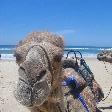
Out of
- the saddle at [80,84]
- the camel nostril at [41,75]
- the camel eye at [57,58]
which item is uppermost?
the camel eye at [57,58]

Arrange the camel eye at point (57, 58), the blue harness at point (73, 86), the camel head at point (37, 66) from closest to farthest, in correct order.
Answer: the camel head at point (37, 66), the camel eye at point (57, 58), the blue harness at point (73, 86)

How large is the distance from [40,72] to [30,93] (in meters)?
0.17

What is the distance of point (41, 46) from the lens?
10.4 feet

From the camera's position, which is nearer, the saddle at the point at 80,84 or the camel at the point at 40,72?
the camel at the point at 40,72

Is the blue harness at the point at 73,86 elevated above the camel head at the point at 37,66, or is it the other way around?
the camel head at the point at 37,66

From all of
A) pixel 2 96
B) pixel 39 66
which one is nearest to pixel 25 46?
pixel 39 66

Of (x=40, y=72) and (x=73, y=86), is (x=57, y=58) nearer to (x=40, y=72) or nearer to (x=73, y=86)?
(x=40, y=72)

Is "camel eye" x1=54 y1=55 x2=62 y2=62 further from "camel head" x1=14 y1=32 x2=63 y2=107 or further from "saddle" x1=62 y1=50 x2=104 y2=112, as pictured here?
"saddle" x1=62 y1=50 x2=104 y2=112

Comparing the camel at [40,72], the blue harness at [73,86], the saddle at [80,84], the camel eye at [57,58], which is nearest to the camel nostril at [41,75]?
the camel at [40,72]

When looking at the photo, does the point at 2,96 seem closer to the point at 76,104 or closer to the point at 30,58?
the point at 76,104

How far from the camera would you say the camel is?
2.84 meters

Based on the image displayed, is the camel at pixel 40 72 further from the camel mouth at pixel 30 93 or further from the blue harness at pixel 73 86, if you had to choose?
the blue harness at pixel 73 86

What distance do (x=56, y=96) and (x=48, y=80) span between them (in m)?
0.30

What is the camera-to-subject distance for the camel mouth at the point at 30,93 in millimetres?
2842
